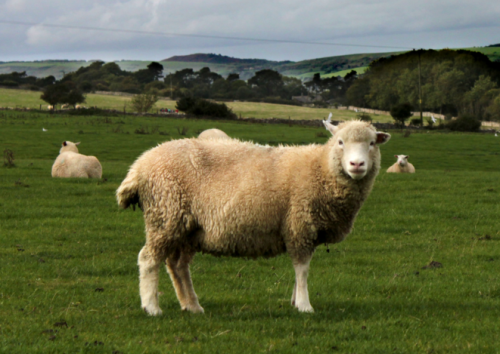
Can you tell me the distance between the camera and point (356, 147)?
6.32 metres

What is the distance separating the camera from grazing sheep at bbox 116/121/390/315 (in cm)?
636

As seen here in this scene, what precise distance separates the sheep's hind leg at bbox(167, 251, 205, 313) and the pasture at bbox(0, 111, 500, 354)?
0.20 meters

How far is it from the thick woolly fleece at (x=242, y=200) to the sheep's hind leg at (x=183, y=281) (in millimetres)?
142

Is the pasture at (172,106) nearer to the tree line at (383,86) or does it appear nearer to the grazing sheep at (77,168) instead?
the tree line at (383,86)

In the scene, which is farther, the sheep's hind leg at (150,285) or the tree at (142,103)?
the tree at (142,103)

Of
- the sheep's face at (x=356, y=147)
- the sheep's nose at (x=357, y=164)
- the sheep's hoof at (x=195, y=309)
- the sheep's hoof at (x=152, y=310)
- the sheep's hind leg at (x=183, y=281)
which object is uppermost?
the sheep's face at (x=356, y=147)

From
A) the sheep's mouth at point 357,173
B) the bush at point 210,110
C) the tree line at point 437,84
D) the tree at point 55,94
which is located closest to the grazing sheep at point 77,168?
the sheep's mouth at point 357,173

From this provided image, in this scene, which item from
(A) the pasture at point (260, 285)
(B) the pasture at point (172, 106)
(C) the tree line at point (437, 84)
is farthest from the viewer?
(C) the tree line at point (437, 84)

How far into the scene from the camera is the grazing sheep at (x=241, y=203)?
251 inches

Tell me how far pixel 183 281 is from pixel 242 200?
1150 mm

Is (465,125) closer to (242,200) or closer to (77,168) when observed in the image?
(77,168)

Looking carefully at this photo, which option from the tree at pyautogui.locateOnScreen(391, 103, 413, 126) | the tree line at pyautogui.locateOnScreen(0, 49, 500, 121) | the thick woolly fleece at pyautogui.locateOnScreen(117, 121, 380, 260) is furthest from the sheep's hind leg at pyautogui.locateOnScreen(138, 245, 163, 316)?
the tree line at pyautogui.locateOnScreen(0, 49, 500, 121)

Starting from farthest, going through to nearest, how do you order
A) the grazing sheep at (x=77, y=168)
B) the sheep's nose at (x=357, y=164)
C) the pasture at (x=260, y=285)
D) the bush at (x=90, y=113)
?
the bush at (x=90, y=113), the grazing sheep at (x=77, y=168), the sheep's nose at (x=357, y=164), the pasture at (x=260, y=285)

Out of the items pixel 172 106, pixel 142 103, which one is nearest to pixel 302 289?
pixel 142 103
